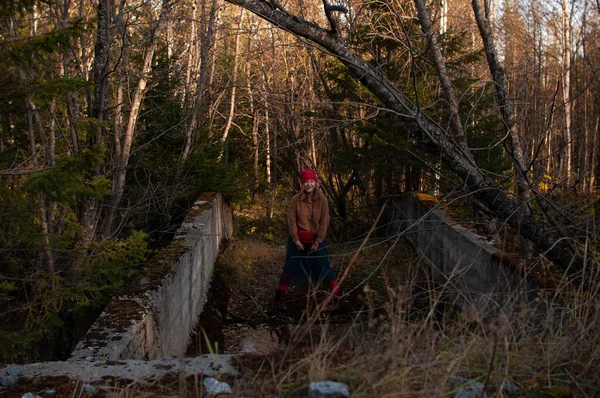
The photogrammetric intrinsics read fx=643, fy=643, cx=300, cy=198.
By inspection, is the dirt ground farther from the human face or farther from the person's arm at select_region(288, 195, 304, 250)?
the human face

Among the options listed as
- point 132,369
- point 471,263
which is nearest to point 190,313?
point 471,263

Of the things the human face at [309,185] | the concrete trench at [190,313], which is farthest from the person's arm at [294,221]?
the concrete trench at [190,313]

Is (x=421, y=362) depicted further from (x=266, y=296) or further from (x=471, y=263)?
(x=266, y=296)

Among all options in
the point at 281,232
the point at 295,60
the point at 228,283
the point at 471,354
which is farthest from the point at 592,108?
the point at 471,354

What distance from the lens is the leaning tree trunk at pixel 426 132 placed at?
5.75m

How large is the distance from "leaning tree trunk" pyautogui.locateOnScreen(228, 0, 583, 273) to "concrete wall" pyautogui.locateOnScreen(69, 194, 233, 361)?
2929 millimetres

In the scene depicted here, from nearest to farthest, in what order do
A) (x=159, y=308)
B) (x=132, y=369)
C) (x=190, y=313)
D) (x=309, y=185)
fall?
1. (x=132, y=369)
2. (x=159, y=308)
3. (x=190, y=313)
4. (x=309, y=185)

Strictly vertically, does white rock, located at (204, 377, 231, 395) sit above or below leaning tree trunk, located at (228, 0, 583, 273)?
below

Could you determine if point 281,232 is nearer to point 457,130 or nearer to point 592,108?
point 457,130

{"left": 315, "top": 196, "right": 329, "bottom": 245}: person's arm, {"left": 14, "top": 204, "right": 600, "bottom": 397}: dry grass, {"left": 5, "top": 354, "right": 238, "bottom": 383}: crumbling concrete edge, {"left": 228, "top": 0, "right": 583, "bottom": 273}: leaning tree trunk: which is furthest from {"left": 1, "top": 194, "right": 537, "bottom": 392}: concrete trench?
{"left": 315, "top": 196, "right": 329, "bottom": 245}: person's arm

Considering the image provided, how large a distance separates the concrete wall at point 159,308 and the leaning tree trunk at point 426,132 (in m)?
2.93

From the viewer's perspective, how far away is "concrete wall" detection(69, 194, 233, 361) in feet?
17.1

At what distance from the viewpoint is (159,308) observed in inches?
255

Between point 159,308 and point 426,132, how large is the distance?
124 inches
